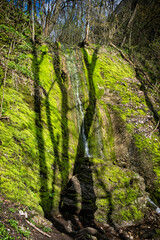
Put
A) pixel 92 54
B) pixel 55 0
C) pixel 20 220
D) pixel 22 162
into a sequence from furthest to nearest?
1. pixel 92 54
2. pixel 55 0
3. pixel 22 162
4. pixel 20 220

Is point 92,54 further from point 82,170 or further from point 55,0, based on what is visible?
point 82,170

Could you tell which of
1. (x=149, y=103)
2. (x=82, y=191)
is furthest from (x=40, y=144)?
(x=149, y=103)

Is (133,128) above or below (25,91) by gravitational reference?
below

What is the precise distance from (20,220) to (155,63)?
16.1 meters

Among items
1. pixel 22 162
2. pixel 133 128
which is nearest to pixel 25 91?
pixel 22 162

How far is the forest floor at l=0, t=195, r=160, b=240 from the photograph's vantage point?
2332 mm

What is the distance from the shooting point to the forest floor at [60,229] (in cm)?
233

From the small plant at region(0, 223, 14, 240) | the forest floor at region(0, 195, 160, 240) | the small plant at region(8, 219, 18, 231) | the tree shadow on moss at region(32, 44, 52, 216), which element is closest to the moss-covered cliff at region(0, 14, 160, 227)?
the tree shadow on moss at region(32, 44, 52, 216)

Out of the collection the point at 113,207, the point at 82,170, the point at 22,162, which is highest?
the point at 22,162

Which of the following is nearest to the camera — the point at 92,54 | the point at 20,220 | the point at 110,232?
the point at 20,220

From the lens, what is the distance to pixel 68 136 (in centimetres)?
595

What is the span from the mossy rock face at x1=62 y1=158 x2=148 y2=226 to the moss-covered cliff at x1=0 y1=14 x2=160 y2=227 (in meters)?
0.03

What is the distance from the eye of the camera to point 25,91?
5.02 metres

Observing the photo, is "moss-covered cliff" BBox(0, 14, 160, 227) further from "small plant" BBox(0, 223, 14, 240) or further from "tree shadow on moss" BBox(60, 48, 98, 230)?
"small plant" BBox(0, 223, 14, 240)
